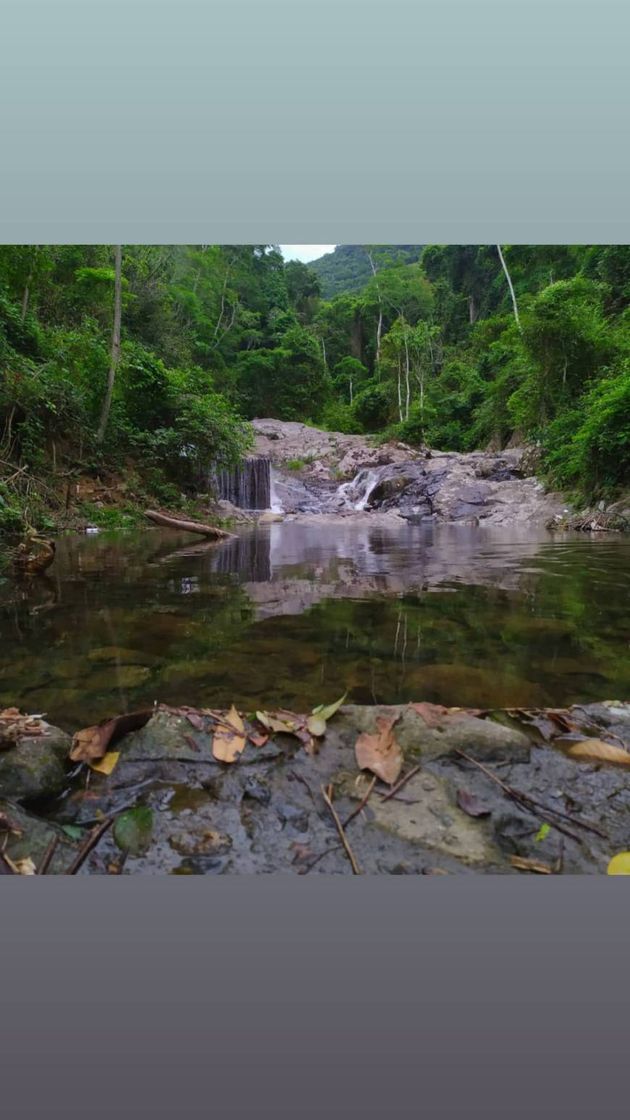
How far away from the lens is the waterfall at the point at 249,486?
13328 millimetres

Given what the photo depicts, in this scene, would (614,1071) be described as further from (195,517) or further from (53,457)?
(195,517)

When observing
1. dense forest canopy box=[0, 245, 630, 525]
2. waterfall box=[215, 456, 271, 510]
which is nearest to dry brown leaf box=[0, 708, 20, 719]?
dense forest canopy box=[0, 245, 630, 525]

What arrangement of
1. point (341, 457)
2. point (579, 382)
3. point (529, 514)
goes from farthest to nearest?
point (341, 457) < point (579, 382) < point (529, 514)

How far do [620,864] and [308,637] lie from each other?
1157 mm

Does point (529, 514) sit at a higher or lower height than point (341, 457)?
lower

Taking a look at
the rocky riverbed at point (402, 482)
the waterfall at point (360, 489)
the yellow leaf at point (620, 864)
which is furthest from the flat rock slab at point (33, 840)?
the waterfall at point (360, 489)

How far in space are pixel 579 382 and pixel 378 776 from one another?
41.2ft

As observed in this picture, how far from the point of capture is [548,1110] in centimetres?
61

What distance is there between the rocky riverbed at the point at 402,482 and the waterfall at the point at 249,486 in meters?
0.63

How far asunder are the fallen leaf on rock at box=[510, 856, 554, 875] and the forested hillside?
36940 millimetres

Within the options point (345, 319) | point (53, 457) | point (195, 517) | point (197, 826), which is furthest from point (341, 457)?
point (197, 826)

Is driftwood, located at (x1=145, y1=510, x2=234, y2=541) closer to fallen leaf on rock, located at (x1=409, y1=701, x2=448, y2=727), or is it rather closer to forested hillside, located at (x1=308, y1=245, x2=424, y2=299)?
fallen leaf on rock, located at (x1=409, y1=701, x2=448, y2=727)
